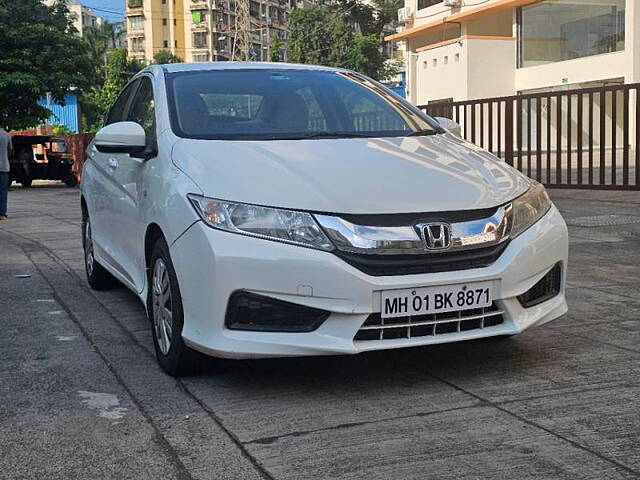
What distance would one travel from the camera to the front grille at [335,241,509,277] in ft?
12.6

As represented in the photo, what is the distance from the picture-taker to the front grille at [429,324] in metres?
3.92

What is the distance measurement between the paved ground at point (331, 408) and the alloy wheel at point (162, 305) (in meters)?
0.18

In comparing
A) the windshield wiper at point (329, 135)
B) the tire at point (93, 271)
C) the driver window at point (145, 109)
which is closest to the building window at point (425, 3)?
the tire at point (93, 271)

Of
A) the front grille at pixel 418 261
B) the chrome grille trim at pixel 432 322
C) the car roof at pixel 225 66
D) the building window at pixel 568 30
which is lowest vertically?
the chrome grille trim at pixel 432 322

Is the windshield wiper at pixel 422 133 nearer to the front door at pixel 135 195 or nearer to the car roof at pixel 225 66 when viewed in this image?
the car roof at pixel 225 66

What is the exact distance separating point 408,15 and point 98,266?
37.7 metres

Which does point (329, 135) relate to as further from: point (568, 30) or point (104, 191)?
point (568, 30)

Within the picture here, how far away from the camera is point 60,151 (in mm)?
27922

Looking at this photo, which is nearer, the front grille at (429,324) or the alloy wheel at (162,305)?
the front grille at (429,324)

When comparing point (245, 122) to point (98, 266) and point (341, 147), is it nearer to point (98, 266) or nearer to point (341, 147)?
point (341, 147)

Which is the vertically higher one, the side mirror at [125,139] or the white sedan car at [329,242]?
the side mirror at [125,139]

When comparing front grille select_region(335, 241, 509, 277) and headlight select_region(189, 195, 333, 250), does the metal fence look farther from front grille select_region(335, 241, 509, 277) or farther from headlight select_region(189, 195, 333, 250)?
headlight select_region(189, 195, 333, 250)

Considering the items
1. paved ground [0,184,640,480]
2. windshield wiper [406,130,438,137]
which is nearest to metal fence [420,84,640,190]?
paved ground [0,184,640,480]

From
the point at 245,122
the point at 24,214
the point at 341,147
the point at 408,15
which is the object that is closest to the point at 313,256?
the point at 341,147
